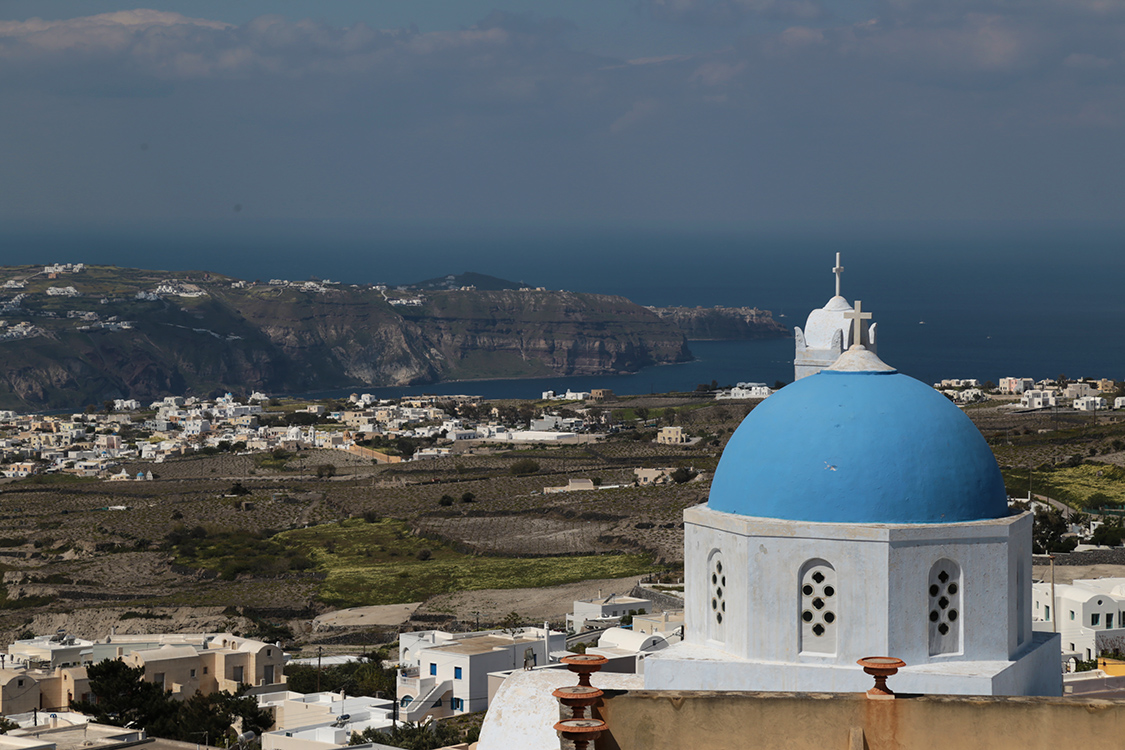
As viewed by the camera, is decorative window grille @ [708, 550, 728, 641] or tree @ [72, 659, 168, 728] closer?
decorative window grille @ [708, 550, 728, 641]

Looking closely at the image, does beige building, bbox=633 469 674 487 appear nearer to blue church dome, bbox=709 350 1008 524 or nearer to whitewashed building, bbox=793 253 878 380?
whitewashed building, bbox=793 253 878 380

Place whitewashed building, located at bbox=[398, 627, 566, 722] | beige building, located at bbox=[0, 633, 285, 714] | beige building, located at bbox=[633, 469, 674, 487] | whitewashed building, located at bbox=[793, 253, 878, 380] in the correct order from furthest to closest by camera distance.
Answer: beige building, located at bbox=[633, 469, 674, 487] → beige building, located at bbox=[0, 633, 285, 714] → whitewashed building, located at bbox=[398, 627, 566, 722] → whitewashed building, located at bbox=[793, 253, 878, 380]

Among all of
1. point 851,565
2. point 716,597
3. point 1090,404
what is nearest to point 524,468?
point 1090,404

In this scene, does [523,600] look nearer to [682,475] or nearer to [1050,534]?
[1050,534]

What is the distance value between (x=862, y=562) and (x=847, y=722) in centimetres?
167

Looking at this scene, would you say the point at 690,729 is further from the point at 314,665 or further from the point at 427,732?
the point at 314,665

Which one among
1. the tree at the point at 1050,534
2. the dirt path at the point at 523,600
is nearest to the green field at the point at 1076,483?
the tree at the point at 1050,534

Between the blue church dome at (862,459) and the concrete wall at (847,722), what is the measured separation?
188 centimetres

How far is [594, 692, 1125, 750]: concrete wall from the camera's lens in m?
8.63

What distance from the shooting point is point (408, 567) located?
2510 inches

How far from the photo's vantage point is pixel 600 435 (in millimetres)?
111312

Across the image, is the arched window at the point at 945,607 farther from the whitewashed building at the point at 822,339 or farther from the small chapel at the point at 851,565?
the whitewashed building at the point at 822,339

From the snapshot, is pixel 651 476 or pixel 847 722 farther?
pixel 651 476

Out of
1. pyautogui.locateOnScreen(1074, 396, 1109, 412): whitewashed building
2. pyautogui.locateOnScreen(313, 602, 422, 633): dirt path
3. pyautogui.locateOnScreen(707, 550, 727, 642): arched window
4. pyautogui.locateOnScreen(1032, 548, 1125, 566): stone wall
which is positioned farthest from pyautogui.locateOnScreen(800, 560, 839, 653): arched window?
pyautogui.locateOnScreen(1074, 396, 1109, 412): whitewashed building
